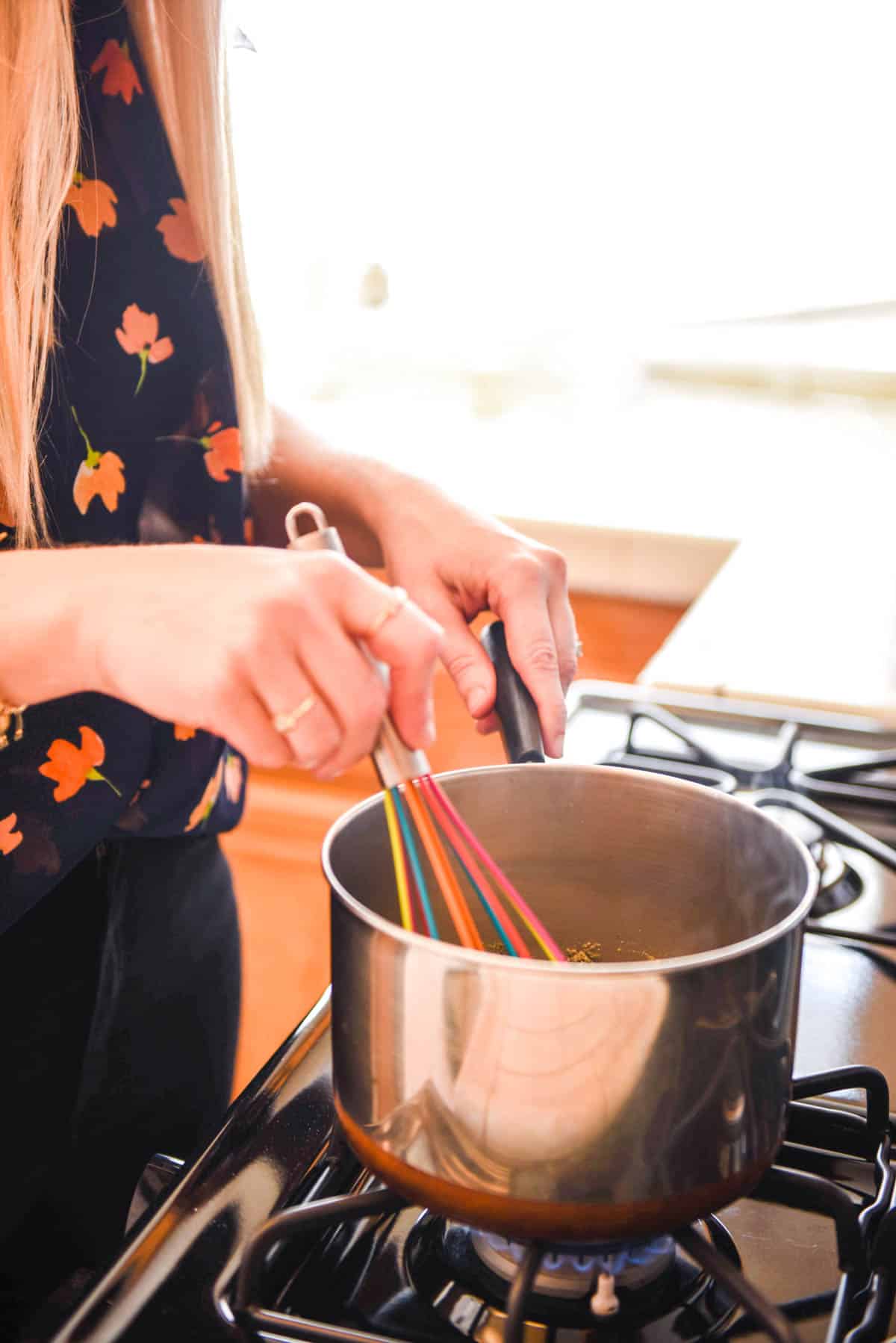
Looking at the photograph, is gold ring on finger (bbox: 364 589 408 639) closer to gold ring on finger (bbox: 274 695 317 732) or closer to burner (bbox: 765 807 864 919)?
gold ring on finger (bbox: 274 695 317 732)

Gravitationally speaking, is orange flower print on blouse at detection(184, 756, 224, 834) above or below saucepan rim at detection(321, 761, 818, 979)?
below

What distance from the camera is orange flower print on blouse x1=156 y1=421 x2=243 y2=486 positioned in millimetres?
754

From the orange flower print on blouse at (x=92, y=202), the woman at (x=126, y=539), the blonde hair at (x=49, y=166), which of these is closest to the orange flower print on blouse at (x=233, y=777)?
the woman at (x=126, y=539)

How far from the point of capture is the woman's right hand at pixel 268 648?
1.29ft

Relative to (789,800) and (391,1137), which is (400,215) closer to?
(789,800)

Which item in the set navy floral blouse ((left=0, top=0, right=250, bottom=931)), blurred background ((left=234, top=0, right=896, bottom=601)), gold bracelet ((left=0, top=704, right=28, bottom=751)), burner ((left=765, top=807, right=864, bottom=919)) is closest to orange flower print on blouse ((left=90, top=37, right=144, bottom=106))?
navy floral blouse ((left=0, top=0, right=250, bottom=931))

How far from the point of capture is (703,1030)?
350 mm

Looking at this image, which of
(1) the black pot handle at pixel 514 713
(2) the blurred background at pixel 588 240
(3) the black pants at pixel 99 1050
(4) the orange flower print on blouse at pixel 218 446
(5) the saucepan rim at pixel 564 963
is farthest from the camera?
(2) the blurred background at pixel 588 240

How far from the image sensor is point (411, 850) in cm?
45

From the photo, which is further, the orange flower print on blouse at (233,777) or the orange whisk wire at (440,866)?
the orange flower print on blouse at (233,777)

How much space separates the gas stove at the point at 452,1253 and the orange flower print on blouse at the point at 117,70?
53 cm

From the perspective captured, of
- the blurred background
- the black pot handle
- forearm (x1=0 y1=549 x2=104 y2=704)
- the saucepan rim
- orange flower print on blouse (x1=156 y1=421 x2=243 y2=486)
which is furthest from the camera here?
the blurred background

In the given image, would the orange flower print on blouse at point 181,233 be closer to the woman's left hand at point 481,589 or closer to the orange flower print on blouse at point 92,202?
the orange flower print on blouse at point 92,202

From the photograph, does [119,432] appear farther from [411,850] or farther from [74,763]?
[411,850]
